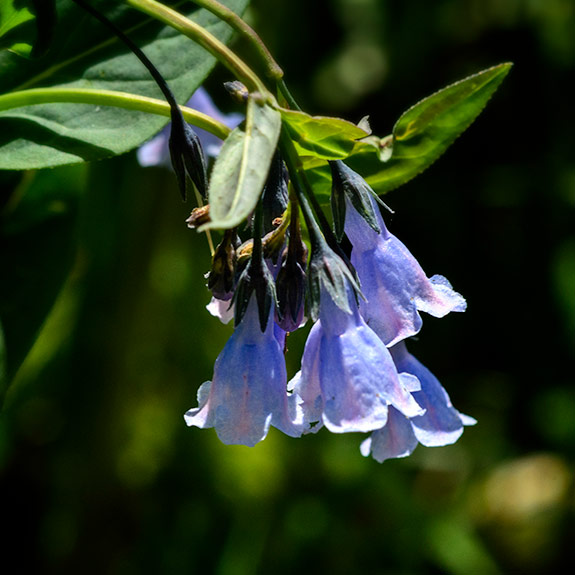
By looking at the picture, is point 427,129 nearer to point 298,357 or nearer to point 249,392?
point 249,392

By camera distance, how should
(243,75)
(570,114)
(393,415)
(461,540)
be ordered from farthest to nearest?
(570,114)
(461,540)
(393,415)
(243,75)

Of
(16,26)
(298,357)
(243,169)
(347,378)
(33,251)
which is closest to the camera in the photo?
(243,169)

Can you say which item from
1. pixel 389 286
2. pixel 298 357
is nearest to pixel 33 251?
pixel 389 286

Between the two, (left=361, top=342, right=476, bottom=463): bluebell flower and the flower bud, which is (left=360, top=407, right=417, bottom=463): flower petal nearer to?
(left=361, top=342, right=476, bottom=463): bluebell flower

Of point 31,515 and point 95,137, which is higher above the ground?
point 95,137

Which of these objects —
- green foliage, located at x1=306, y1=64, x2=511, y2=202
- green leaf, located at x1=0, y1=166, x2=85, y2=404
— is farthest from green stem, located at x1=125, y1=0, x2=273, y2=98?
green leaf, located at x1=0, y1=166, x2=85, y2=404

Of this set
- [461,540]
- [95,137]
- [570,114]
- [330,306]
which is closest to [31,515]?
[461,540]

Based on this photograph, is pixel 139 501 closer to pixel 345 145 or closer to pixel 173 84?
pixel 173 84
